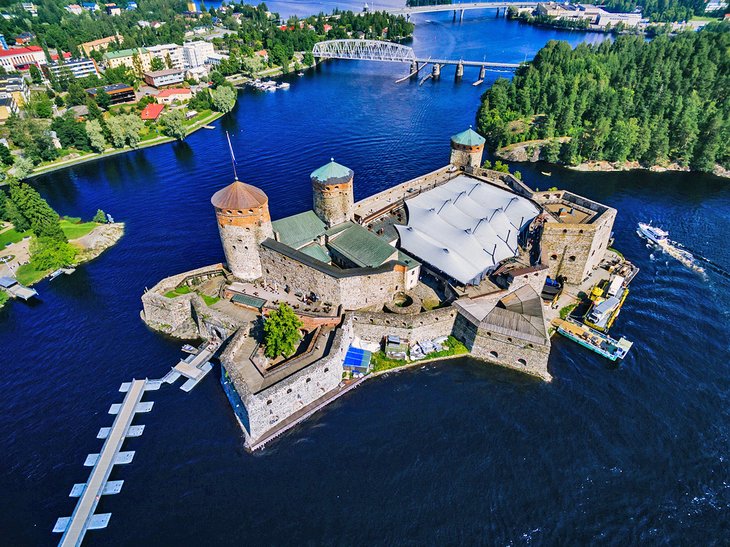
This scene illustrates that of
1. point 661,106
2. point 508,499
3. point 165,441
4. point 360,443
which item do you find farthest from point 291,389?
point 661,106

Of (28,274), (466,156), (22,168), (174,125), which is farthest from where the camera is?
(174,125)

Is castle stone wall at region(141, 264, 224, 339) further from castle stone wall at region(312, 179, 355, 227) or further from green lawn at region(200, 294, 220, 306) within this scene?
castle stone wall at region(312, 179, 355, 227)

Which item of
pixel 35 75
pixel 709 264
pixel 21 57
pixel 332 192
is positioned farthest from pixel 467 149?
pixel 21 57

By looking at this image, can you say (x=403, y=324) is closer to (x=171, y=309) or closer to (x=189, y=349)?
(x=189, y=349)

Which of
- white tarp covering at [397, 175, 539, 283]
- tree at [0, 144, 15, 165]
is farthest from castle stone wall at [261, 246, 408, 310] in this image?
tree at [0, 144, 15, 165]

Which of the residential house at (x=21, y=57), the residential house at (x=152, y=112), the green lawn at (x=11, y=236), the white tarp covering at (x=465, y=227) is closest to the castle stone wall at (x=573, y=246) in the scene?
the white tarp covering at (x=465, y=227)

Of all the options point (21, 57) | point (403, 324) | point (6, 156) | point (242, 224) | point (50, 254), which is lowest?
point (50, 254)
